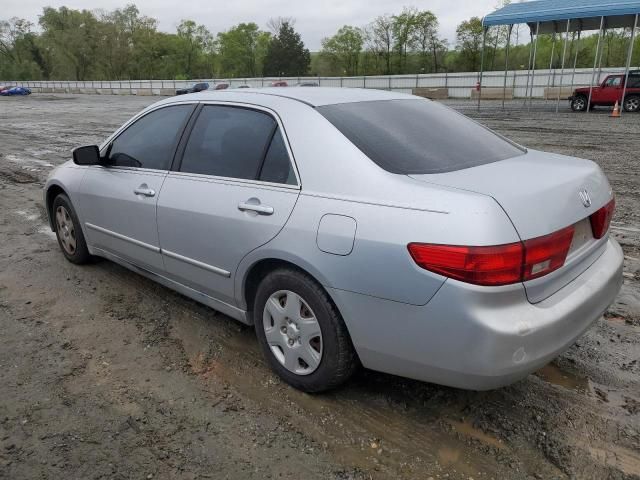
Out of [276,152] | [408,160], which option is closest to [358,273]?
[408,160]

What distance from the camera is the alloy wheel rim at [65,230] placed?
15.8ft

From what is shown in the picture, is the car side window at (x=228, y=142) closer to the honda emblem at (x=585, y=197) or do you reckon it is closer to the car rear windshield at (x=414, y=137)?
the car rear windshield at (x=414, y=137)

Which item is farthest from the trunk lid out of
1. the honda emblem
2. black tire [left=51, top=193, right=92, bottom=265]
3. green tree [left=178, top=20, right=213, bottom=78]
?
green tree [left=178, top=20, right=213, bottom=78]

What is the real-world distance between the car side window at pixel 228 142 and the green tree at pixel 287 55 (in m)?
74.7

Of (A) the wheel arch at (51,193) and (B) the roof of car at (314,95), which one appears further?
(A) the wheel arch at (51,193)

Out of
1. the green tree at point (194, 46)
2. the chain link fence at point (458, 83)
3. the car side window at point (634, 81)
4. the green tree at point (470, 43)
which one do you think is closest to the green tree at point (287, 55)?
the green tree at point (194, 46)

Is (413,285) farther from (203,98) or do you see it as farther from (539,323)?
(203,98)

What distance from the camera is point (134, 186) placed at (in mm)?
3771

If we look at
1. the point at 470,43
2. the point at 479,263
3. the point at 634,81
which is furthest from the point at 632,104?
the point at 470,43

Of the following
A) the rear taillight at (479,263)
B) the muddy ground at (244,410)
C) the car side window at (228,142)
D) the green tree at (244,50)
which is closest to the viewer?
the rear taillight at (479,263)

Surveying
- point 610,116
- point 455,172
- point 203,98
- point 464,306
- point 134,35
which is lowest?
point 610,116

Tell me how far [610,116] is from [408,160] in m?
20.8

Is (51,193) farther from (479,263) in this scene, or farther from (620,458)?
(620,458)

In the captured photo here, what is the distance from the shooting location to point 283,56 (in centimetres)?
7519
